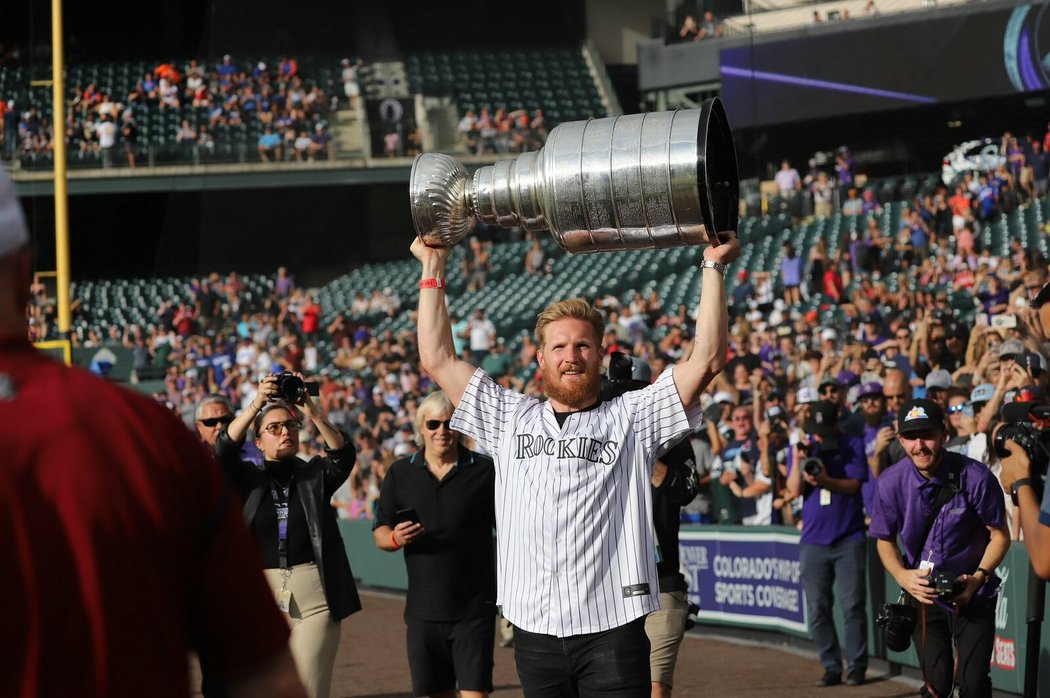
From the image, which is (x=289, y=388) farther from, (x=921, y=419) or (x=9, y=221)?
(x=9, y=221)

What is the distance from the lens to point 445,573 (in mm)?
6367

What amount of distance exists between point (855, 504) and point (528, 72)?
2882 centimetres

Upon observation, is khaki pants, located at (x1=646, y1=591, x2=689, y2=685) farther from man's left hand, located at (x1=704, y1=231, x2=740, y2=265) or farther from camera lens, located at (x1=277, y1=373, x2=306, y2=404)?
man's left hand, located at (x1=704, y1=231, x2=740, y2=265)

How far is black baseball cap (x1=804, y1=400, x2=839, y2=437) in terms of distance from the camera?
9.04 meters

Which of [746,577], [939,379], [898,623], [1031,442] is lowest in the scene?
[746,577]

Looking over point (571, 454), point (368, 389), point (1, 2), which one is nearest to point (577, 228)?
point (571, 454)

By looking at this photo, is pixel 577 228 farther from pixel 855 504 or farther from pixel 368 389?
pixel 368 389

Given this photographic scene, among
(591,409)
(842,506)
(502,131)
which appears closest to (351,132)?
(502,131)

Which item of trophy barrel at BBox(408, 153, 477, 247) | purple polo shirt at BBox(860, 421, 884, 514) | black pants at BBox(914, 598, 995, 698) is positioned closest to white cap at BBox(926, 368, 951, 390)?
purple polo shirt at BBox(860, 421, 884, 514)

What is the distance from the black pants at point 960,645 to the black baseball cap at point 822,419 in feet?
8.83

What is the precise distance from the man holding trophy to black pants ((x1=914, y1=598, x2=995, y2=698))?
2.43 meters

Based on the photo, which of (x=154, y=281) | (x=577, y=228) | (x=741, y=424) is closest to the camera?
(x=577, y=228)

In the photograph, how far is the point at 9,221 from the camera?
172cm

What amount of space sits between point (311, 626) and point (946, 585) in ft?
8.97
